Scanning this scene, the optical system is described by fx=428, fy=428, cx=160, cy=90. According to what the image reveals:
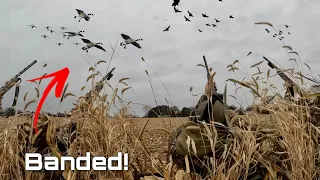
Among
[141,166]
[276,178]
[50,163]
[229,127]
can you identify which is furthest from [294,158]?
[50,163]

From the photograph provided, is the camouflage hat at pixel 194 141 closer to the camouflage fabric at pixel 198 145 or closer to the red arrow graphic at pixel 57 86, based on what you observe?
the camouflage fabric at pixel 198 145

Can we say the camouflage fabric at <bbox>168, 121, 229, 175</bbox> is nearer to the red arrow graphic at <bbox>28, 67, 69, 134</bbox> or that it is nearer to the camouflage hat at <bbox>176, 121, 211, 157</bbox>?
the camouflage hat at <bbox>176, 121, 211, 157</bbox>

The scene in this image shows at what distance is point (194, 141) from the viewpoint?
2.21 metres

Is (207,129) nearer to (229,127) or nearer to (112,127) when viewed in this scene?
(229,127)

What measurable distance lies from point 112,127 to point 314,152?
1.08m

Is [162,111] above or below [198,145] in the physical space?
above

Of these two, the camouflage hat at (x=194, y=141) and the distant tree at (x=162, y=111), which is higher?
the distant tree at (x=162, y=111)

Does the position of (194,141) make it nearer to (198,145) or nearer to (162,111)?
(198,145)

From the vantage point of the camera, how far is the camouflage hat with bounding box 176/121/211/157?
2.19 m

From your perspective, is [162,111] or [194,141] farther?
[162,111]

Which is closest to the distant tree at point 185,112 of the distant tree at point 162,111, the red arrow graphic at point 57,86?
the distant tree at point 162,111


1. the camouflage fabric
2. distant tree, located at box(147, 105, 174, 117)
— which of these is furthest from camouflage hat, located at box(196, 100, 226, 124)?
distant tree, located at box(147, 105, 174, 117)

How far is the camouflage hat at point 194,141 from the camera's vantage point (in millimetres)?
2188

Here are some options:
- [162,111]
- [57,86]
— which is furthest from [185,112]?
[57,86]
